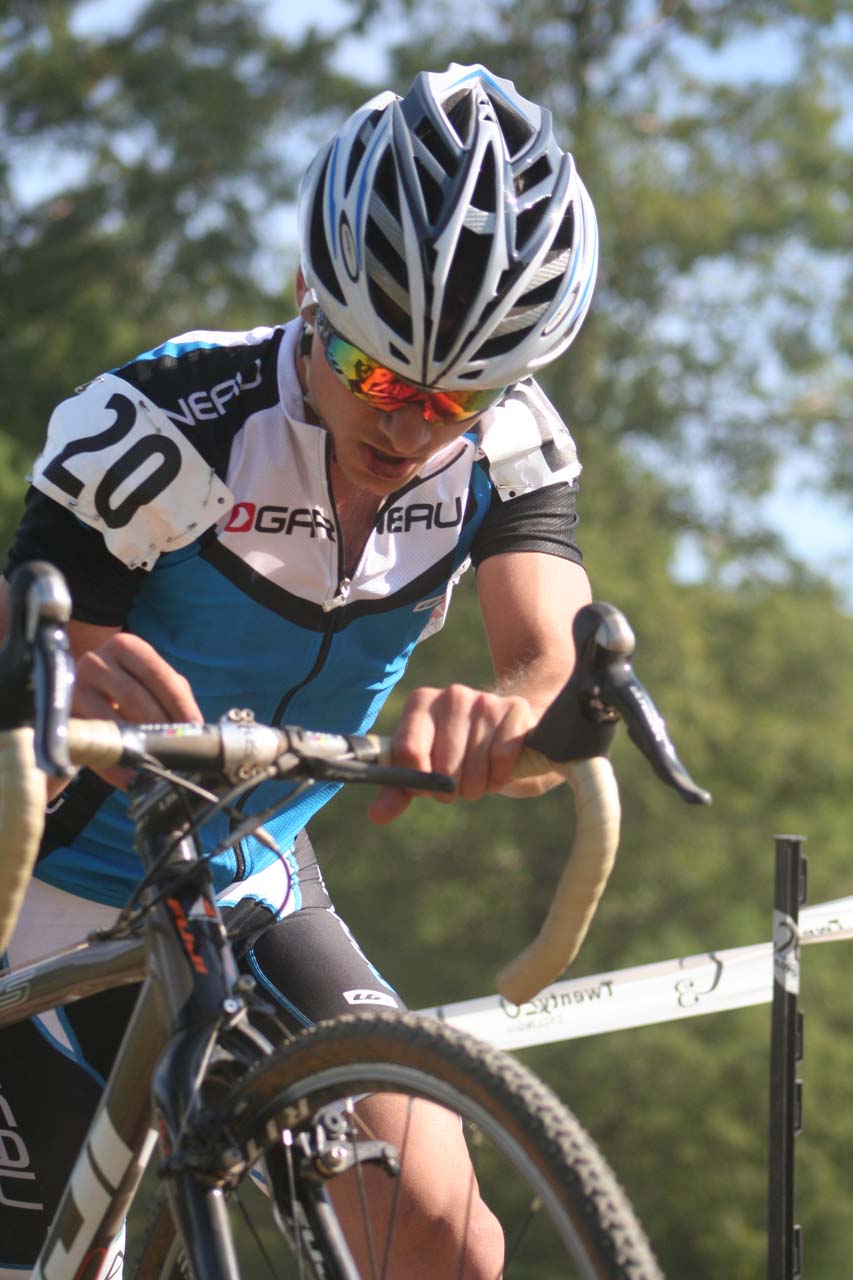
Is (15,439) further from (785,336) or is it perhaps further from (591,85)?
(785,336)

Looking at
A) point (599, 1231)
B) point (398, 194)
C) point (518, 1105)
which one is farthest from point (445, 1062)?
point (398, 194)

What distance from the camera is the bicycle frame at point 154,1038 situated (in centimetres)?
175

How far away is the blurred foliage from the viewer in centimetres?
1188

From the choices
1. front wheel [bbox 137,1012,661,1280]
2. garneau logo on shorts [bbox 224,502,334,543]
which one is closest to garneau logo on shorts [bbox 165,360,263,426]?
garneau logo on shorts [bbox 224,502,334,543]

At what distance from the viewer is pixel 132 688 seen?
1823 mm

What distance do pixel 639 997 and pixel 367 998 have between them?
144 centimetres

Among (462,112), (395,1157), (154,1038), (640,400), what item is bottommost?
(395,1157)

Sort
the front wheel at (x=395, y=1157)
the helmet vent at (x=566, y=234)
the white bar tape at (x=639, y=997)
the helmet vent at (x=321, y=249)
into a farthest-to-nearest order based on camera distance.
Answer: the white bar tape at (x=639, y=997) → the helmet vent at (x=566, y=234) → the helmet vent at (x=321, y=249) → the front wheel at (x=395, y=1157)

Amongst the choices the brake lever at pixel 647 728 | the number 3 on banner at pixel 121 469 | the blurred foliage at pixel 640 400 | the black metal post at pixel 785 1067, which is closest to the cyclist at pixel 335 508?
the number 3 on banner at pixel 121 469

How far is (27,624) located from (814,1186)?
11.5m

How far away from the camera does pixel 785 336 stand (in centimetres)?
1480

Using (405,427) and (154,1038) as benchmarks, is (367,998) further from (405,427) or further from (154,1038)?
(405,427)

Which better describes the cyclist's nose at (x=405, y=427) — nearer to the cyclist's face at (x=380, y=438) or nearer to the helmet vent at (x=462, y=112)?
the cyclist's face at (x=380, y=438)

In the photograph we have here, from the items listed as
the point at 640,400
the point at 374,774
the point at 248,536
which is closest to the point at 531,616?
the point at 248,536
